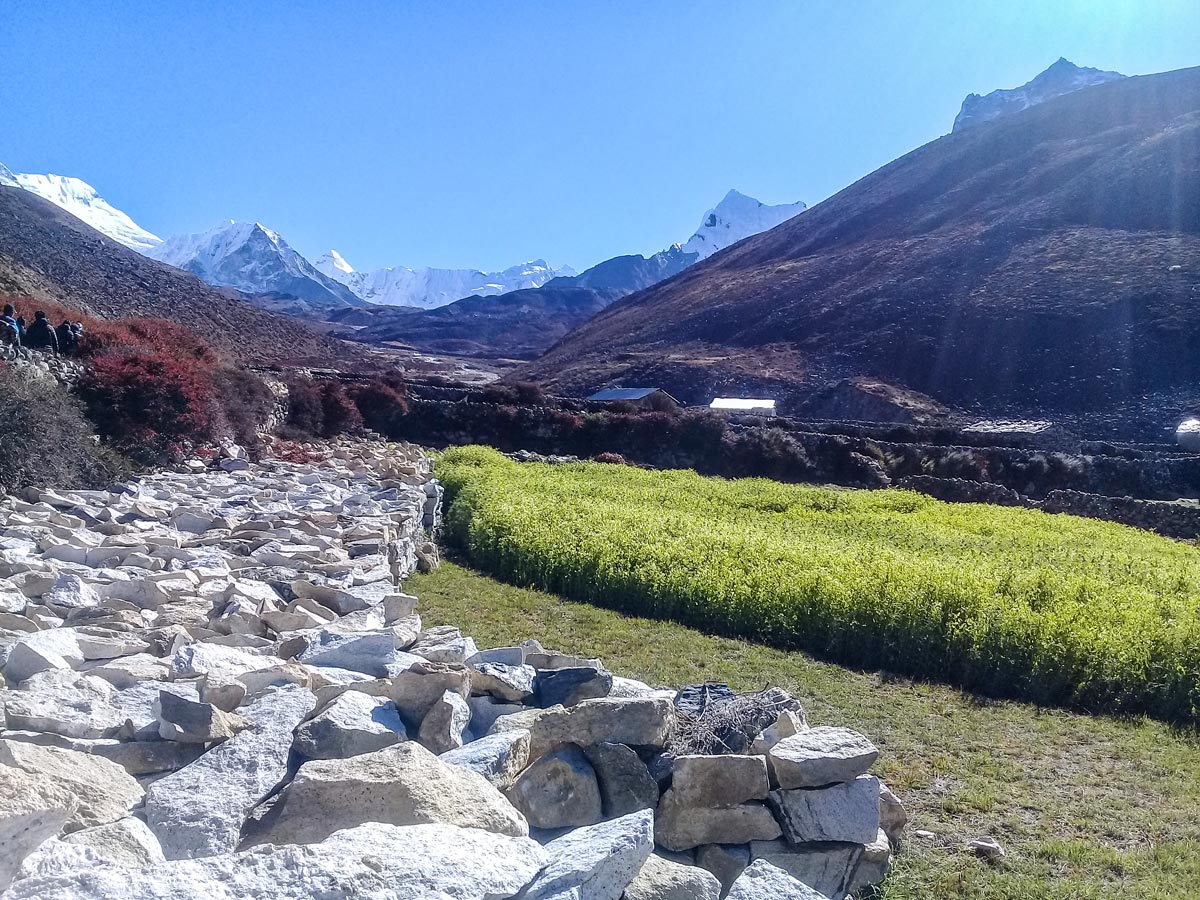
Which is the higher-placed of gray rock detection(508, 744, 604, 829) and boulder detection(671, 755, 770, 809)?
boulder detection(671, 755, 770, 809)

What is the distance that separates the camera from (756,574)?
786 centimetres

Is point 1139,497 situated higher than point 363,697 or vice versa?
point 1139,497

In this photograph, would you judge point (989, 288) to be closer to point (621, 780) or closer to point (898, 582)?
point (898, 582)

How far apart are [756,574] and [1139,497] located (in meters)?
16.7

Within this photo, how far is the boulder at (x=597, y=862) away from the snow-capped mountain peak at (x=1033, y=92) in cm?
13051

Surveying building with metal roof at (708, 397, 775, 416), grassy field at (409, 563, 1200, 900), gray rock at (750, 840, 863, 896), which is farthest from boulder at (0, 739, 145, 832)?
building with metal roof at (708, 397, 775, 416)

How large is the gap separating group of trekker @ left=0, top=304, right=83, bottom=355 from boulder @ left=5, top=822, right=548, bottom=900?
11438 millimetres

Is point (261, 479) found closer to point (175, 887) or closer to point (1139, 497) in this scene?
point (175, 887)

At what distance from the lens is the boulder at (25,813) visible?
2164 mm

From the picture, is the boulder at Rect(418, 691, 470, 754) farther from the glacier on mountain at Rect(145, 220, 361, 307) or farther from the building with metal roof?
the glacier on mountain at Rect(145, 220, 361, 307)

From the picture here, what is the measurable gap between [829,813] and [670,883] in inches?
37.3

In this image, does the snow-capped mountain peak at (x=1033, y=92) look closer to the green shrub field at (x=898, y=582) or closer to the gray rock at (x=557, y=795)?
the green shrub field at (x=898, y=582)

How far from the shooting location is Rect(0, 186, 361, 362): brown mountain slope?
27592 mm

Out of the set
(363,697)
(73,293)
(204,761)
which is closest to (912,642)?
(363,697)
